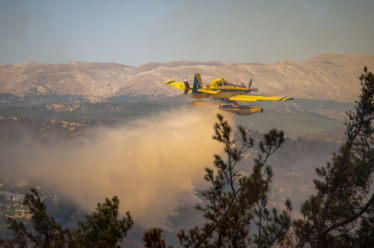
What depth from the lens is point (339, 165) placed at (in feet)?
100

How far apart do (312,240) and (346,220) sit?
13.5 feet

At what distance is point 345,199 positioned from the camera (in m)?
30.6

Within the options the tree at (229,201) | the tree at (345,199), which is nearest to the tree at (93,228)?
the tree at (229,201)

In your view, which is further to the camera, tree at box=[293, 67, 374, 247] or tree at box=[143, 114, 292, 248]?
tree at box=[293, 67, 374, 247]

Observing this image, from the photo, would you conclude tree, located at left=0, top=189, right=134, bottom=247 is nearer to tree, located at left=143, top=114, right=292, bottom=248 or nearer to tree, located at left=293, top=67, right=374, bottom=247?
tree, located at left=143, top=114, right=292, bottom=248

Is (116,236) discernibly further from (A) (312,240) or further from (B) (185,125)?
(B) (185,125)

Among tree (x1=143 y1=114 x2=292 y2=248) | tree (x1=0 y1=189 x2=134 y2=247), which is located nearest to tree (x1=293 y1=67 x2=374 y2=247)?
tree (x1=143 y1=114 x2=292 y2=248)

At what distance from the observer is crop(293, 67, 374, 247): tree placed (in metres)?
28.8

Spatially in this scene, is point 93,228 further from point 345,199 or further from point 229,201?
point 345,199

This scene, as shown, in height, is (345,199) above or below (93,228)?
above

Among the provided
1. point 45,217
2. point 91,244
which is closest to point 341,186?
point 91,244

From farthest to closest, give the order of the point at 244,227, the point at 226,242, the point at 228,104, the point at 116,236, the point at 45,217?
the point at 228,104 → the point at 45,217 → the point at 116,236 → the point at 244,227 → the point at 226,242

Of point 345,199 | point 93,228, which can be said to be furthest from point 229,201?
point 345,199

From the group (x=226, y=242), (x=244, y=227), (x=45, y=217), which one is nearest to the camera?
(x=226, y=242)
